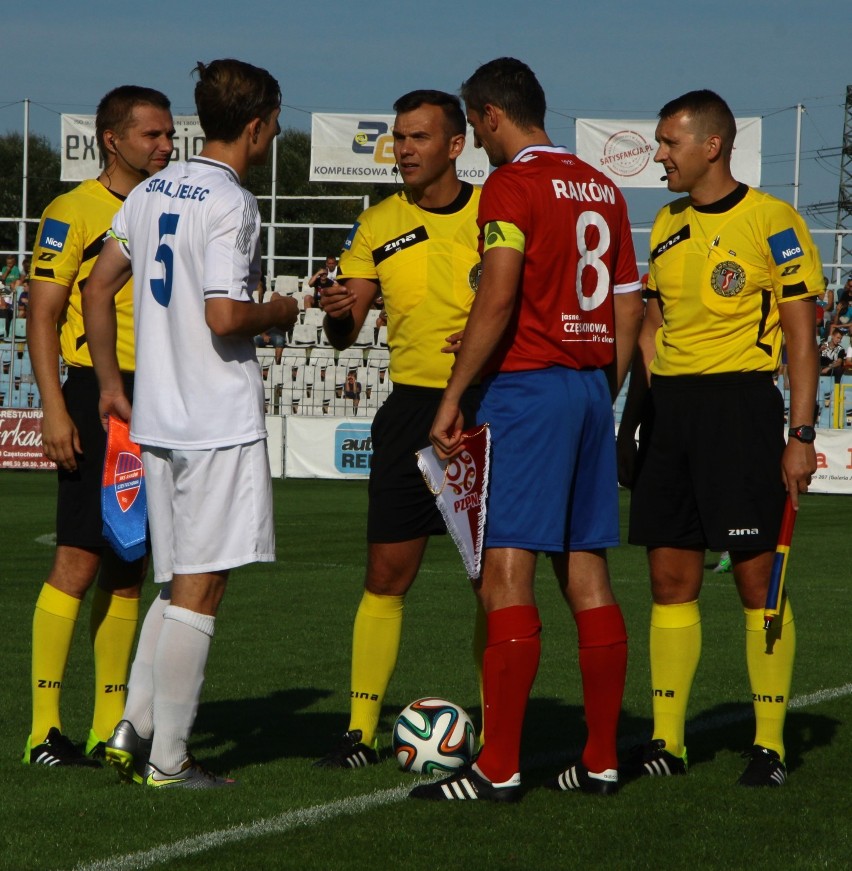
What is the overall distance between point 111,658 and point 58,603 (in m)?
0.28

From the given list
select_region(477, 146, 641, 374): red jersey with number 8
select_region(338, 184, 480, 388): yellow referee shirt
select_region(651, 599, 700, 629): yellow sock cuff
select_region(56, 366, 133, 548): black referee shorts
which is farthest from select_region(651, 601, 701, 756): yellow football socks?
select_region(56, 366, 133, 548): black referee shorts

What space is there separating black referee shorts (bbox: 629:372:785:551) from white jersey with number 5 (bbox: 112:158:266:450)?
1.50 m

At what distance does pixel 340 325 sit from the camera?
5105mm

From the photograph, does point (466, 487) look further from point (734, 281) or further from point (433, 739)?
point (734, 281)

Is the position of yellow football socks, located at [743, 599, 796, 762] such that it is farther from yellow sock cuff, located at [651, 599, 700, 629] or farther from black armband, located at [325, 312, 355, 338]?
black armband, located at [325, 312, 355, 338]

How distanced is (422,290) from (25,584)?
6136mm

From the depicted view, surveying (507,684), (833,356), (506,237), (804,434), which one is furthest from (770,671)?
(833,356)

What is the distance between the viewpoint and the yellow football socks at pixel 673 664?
490 centimetres

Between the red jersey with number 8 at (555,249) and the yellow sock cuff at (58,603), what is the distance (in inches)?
69.7

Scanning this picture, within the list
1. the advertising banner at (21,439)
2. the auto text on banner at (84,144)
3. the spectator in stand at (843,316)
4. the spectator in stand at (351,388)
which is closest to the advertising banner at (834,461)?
the spectator in stand at (843,316)

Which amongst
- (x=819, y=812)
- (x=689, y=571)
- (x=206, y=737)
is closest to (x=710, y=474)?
(x=689, y=571)

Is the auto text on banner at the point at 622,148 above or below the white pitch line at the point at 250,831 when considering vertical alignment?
above

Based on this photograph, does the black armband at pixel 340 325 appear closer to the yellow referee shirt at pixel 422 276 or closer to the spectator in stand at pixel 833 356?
the yellow referee shirt at pixel 422 276

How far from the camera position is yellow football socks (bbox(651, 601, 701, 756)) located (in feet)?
16.1
